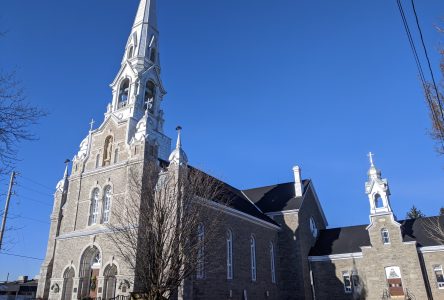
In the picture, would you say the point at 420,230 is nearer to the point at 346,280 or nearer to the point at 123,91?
the point at 346,280

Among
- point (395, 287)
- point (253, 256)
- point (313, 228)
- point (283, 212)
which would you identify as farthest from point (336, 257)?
point (253, 256)

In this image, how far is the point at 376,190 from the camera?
117 feet

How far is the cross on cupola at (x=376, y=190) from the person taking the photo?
34250mm

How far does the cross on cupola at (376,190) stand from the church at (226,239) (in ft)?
0.32

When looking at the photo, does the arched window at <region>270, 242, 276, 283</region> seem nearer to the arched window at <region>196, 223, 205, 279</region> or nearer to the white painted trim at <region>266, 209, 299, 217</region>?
the white painted trim at <region>266, 209, 299, 217</region>

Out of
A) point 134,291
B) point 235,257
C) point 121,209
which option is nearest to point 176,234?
point 134,291

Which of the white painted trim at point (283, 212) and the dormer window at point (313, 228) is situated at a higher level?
the white painted trim at point (283, 212)

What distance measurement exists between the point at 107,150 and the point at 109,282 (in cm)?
1068

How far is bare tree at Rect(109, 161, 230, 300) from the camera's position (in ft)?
62.2

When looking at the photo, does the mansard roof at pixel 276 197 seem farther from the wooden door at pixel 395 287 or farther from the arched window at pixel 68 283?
the arched window at pixel 68 283

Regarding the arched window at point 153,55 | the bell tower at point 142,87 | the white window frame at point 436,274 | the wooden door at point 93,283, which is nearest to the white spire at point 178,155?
the bell tower at point 142,87

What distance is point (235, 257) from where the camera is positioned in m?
28.0

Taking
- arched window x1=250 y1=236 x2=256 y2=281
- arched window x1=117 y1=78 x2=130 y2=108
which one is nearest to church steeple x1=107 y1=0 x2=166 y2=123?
arched window x1=117 y1=78 x2=130 y2=108

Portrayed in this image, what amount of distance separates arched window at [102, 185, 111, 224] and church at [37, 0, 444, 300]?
80mm
